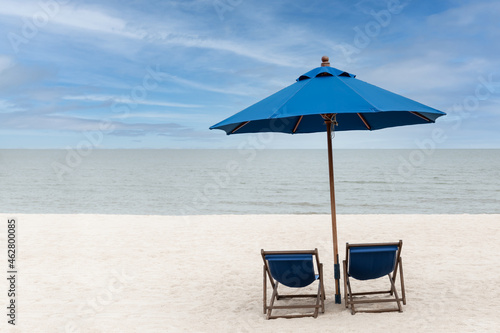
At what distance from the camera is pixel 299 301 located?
5.30m

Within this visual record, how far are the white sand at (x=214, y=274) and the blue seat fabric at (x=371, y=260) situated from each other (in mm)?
479

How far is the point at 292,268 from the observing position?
437cm

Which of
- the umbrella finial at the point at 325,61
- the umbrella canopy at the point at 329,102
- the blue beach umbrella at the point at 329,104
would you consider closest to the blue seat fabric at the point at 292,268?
the blue beach umbrella at the point at 329,104

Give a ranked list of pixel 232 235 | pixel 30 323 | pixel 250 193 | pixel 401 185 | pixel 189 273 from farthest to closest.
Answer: pixel 401 185 → pixel 250 193 → pixel 232 235 → pixel 189 273 → pixel 30 323

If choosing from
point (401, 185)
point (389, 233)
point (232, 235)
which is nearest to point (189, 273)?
point (232, 235)

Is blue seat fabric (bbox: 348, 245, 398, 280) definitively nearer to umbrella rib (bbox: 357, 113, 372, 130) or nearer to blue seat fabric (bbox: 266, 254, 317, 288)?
blue seat fabric (bbox: 266, 254, 317, 288)

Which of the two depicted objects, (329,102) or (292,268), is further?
(292,268)

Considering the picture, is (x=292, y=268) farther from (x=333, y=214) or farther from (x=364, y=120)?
(x=364, y=120)

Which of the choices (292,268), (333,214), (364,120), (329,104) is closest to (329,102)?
(329,104)

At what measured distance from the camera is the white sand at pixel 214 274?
14.9ft

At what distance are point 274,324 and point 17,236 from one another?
7843 millimetres

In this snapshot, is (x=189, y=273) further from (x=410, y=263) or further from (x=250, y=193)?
(x=250, y=193)

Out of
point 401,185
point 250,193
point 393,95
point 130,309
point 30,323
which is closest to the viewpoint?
point 393,95

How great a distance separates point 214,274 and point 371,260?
9.33ft
